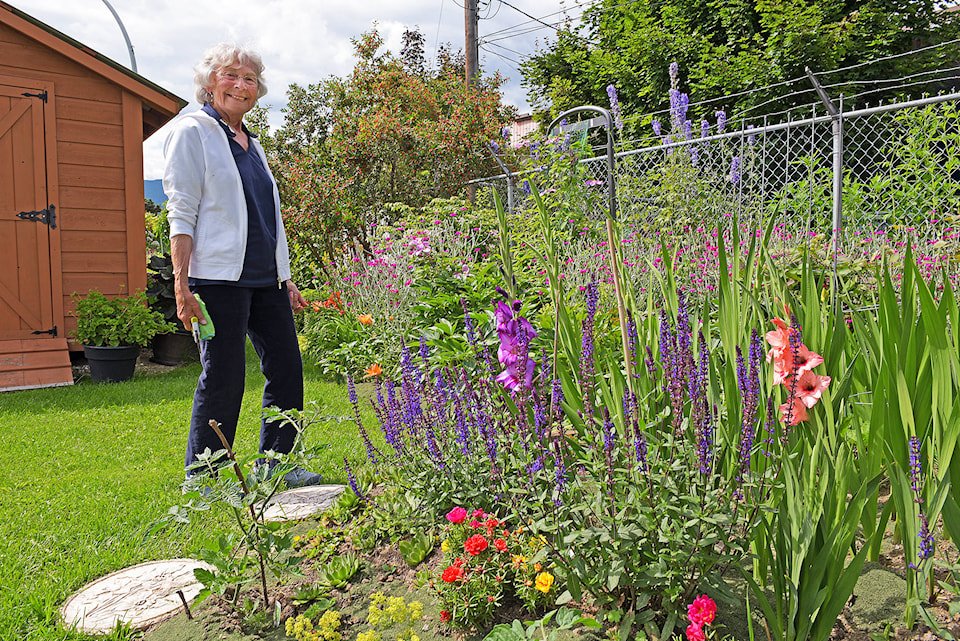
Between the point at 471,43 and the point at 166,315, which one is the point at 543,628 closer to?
the point at 166,315

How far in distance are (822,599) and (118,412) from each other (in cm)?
438

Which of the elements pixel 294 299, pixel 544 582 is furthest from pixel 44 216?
pixel 544 582

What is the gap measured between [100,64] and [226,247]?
4949mm

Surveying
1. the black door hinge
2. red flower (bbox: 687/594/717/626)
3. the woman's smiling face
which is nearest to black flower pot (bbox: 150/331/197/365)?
the black door hinge

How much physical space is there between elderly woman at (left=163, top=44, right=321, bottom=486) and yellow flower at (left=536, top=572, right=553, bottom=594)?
148cm

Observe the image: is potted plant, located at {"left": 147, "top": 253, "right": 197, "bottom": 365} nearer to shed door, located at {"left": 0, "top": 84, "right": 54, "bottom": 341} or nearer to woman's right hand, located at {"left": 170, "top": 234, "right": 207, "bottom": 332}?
shed door, located at {"left": 0, "top": 84, "right": 54, "bottom": 341}

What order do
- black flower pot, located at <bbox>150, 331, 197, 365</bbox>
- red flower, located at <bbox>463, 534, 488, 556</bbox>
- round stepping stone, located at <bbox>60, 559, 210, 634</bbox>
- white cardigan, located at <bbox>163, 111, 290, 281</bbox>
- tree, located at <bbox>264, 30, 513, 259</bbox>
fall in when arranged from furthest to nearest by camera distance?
1. tree, located at <bbox>264, 30, 513, 259</bbox>
2. black flower pot, located at <bbox>150, 331, 197, 365</bbox>
3. white cardigan, located at <bbox>163, 111, 290, 281</bbox>
4. round stepping stone, located at <bbox>60, 559, 210, 634</bbox>
5. red flower, located at <bbox>463, 534, 488, 556</bbox>

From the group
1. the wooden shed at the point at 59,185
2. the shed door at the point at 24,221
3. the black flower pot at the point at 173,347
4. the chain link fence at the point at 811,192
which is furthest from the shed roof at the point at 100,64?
the chain link fence at the point at 811,192

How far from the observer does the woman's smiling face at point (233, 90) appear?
251cm

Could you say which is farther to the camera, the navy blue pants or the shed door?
the shed door

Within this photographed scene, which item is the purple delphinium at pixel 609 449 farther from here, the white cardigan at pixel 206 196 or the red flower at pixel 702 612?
the white cardigan at pixel 206 196

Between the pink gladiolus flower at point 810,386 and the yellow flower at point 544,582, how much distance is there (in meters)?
0.63

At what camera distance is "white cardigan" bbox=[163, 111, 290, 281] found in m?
2.33

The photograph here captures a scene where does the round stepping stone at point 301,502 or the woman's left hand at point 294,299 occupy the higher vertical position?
the woman's left hand at point 294,299
